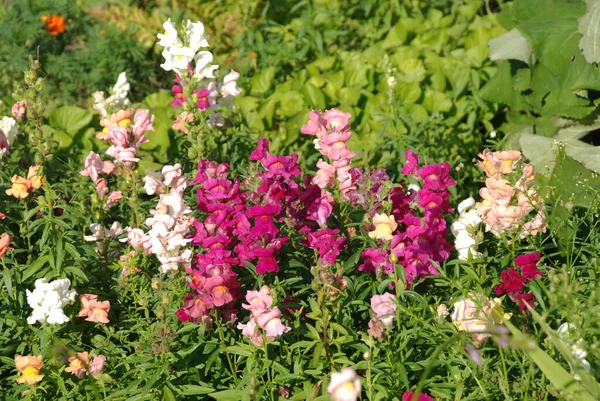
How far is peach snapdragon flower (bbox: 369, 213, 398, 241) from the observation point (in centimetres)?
313

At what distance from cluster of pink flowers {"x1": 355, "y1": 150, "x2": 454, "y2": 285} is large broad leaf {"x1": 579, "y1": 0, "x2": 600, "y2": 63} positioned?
168 cm

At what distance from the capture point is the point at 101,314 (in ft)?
11.0

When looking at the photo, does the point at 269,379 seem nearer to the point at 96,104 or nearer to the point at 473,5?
the point at 96,104

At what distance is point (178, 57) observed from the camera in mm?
3781

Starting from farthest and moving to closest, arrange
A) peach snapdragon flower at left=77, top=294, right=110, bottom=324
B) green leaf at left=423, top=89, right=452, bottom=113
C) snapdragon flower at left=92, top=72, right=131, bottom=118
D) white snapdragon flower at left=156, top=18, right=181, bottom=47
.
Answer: green leaf at left=423, top=89, right=452, bottom=113 → snapdragon flower at left=92, top=72, right=131, bottom=118 → white snapdragon flower at left=156, top=18, right=181, bottom=47 → peach snapdragon flower at left=77, top=294, right=110, bottom=324

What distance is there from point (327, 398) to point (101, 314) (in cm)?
103

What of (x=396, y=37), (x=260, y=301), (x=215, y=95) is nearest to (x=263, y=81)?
(x=396, y=37)

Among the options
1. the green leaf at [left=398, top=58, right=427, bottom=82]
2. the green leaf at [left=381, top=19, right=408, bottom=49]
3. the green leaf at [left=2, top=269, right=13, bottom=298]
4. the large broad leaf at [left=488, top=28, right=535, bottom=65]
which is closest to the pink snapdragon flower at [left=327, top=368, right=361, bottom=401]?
the green leaf at [left=2, top=269, right=13, bottom=298]

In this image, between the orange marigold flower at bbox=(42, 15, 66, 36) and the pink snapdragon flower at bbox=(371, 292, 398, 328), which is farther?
the orange marigold flower at bbox=(42, 15, 66, 36)

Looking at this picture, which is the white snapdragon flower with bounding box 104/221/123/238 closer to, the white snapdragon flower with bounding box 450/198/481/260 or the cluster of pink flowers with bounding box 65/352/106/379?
the cluster of pink flowers with bounding box 65/352/106/379

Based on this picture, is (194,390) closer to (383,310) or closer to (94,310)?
(94,310)

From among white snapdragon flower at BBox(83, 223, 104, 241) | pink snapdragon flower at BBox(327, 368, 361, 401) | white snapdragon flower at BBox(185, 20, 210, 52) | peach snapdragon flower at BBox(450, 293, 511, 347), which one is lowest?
white snapdragon flower at BBox(83, 223, 104, 241)

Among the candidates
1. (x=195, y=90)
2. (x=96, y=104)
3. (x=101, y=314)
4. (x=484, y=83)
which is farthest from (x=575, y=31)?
(x=101, y=314)

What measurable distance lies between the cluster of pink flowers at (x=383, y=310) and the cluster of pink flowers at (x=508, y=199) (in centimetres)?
52
